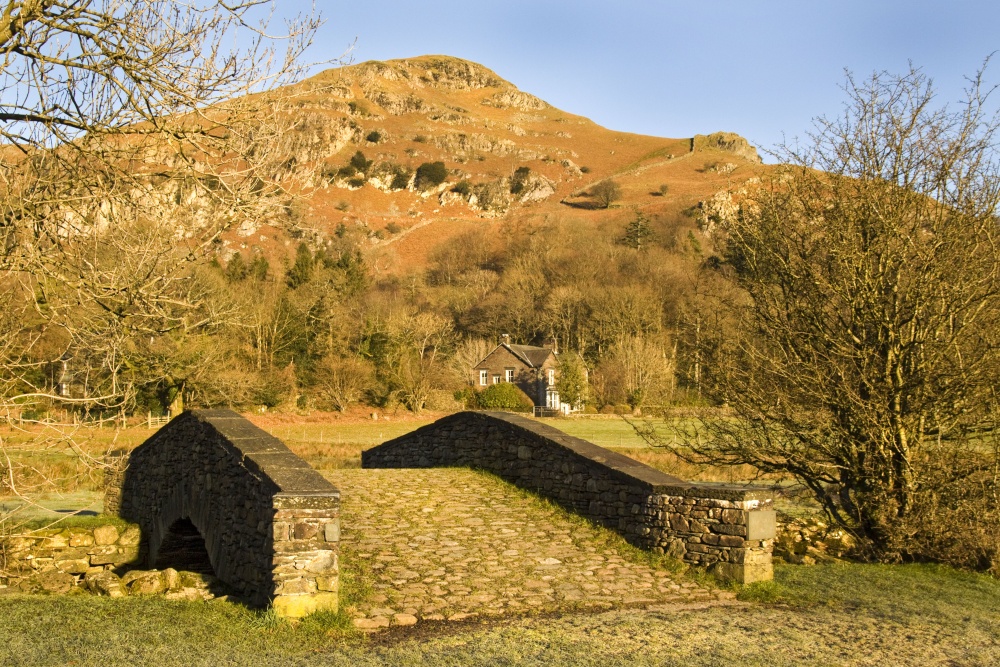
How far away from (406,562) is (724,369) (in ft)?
17.9

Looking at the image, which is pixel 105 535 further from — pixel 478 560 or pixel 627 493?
pixel 627 493

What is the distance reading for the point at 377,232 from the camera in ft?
396

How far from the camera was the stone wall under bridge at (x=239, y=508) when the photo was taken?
7.69m

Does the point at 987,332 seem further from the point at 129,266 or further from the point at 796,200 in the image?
the point at 129,266

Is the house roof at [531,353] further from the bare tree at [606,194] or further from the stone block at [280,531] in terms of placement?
the bare tree at [606,194]

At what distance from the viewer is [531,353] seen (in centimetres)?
6762

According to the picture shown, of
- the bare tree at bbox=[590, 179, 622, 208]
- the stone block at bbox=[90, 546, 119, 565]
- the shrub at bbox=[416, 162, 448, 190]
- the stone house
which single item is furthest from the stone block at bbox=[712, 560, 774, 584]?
the shrub at bbox=[416, 162, 448, 190]

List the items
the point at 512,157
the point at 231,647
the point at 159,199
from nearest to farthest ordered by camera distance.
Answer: the point at 231,647 → the point at 159,199 → the point at 512,157

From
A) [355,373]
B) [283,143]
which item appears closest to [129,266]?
[283,143]

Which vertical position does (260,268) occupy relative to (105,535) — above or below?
above

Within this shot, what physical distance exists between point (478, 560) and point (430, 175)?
140m

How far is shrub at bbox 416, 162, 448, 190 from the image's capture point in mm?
145375

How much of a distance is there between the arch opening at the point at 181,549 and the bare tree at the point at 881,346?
24.1 ft

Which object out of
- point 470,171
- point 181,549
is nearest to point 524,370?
point 181,549
